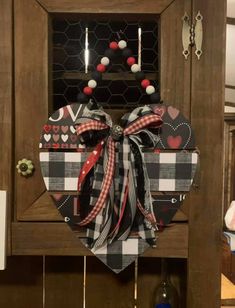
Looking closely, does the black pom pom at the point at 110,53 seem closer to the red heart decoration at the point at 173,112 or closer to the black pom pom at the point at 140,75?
the black pom pom at the point at 140,75

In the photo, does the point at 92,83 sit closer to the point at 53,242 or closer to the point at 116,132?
the point at 116,132

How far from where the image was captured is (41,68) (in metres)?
0.96

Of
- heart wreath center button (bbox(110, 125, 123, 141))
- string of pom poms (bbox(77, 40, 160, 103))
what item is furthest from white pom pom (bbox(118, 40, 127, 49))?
heart wreath center button (bbox(110, 125, 123, 141))

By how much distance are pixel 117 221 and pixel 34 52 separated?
0.46 metres

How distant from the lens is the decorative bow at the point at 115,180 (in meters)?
0.94

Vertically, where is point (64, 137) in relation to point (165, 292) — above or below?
above

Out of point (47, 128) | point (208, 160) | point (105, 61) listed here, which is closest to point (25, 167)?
point (47, 128)

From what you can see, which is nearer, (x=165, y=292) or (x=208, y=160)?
(x=208, y=160)

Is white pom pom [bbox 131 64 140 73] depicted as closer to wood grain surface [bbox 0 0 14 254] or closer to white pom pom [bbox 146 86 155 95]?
white pom pom [bbox 146 86 155 95]

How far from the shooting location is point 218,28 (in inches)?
37.0

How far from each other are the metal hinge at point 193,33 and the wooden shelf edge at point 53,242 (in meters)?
0.43

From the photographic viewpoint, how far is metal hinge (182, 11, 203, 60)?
94 cm

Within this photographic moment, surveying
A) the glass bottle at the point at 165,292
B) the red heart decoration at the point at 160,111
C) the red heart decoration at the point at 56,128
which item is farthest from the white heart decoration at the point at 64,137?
the glass bottle at the point at 165,292

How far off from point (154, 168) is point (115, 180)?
99 millimetres
